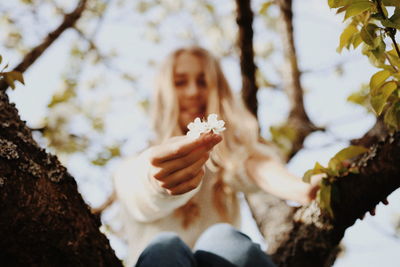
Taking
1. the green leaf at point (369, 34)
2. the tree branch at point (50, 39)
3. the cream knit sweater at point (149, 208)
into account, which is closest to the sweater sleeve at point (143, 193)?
the cream knit sweater at point (149, 208)

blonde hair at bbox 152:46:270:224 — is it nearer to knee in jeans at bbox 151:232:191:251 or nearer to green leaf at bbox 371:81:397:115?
knee in jeans at bbox 151:232:191:251

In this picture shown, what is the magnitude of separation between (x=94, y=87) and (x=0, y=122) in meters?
3.87

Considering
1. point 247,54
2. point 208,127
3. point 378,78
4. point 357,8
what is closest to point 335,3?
point 357,8

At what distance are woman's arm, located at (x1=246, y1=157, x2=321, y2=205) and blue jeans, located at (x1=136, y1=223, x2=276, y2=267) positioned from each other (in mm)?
274

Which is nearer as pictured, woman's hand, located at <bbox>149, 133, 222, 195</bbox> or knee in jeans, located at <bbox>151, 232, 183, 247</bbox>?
woman's hand, located at <bbox>149, 133, 222, 195</bbox>

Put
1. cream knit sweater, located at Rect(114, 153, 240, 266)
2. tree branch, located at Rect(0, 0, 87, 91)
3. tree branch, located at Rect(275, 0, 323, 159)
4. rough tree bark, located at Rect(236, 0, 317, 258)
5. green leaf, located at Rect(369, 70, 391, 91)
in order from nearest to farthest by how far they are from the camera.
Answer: green leaf, located at Rect(369, 70, 391, 91) < cream knit sweater, located at Rect(114, 153, 240, 266) < rough tree bark, located at Rect(236, 0, 317, 258) < tree branch, located at Rect(0, 0, 87, 91) < tree branch, located at Rect(275, 0, 323, 159)

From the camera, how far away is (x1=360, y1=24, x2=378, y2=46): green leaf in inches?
37.7

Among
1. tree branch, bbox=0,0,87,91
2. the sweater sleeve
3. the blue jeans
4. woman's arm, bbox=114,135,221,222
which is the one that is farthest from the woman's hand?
tree branch, bbox=0,0,87,91

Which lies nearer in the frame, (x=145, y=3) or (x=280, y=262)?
(x=280, y=262)

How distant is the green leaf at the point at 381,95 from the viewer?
1006mm

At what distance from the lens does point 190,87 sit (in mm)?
2170

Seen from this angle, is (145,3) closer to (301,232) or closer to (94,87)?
(94,87)

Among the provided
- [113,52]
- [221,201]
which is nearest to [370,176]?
[221,201]

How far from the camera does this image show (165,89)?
2.15 m
